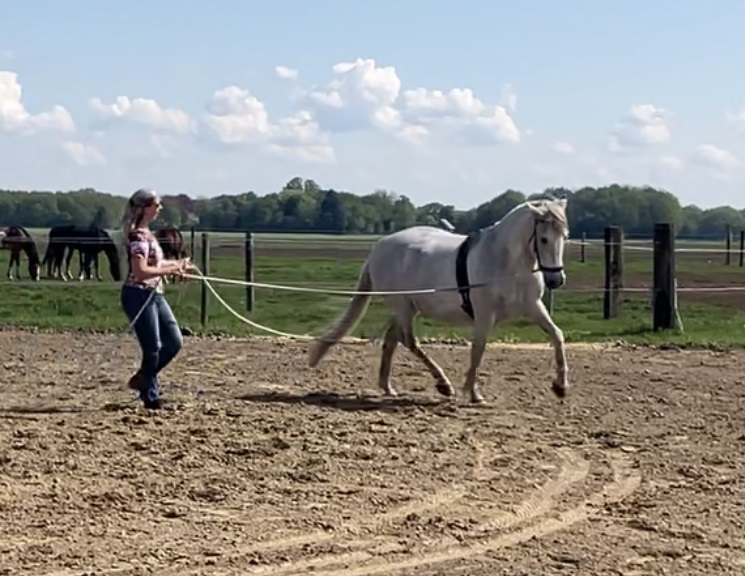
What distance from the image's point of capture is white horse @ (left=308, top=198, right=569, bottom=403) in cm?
1056

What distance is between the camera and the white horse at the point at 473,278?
10562 millimetres

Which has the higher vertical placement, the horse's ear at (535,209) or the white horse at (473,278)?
the horse's ear at (535,209)

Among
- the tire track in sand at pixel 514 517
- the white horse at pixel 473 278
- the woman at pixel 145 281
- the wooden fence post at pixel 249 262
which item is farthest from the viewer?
the wooden fence post at pixel 249 262

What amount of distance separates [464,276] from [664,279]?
7345 millimetres

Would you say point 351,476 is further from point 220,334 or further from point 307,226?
point 307,226

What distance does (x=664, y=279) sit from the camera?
1767 cm

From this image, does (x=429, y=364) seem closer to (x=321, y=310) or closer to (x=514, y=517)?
(x=514, y=517)

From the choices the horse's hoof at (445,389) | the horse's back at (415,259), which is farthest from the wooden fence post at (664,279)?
the horse's hoof at (445,389)

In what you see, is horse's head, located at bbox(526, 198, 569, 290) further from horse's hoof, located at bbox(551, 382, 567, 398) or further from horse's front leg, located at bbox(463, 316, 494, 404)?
horse's hoof, located at bbox(551, 382, 567, 398)

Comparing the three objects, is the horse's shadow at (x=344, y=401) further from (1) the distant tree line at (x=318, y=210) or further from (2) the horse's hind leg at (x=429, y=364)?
(1) the distant tree line at (x=318, y=210)

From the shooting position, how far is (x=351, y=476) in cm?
741

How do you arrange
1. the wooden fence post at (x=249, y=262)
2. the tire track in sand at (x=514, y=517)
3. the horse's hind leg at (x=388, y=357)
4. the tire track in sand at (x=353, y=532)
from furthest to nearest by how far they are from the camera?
the wooden fence post at (x=249, y=262)
the horse's hind leg at (x=388, y=357)
the tire track in sand at (x=353, y=532)
the tire track in sand at (x=514, y=517)

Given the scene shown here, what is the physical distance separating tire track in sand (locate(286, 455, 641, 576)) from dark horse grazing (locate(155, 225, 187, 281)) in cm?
1726

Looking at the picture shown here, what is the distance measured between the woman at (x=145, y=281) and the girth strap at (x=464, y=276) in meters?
2.57
